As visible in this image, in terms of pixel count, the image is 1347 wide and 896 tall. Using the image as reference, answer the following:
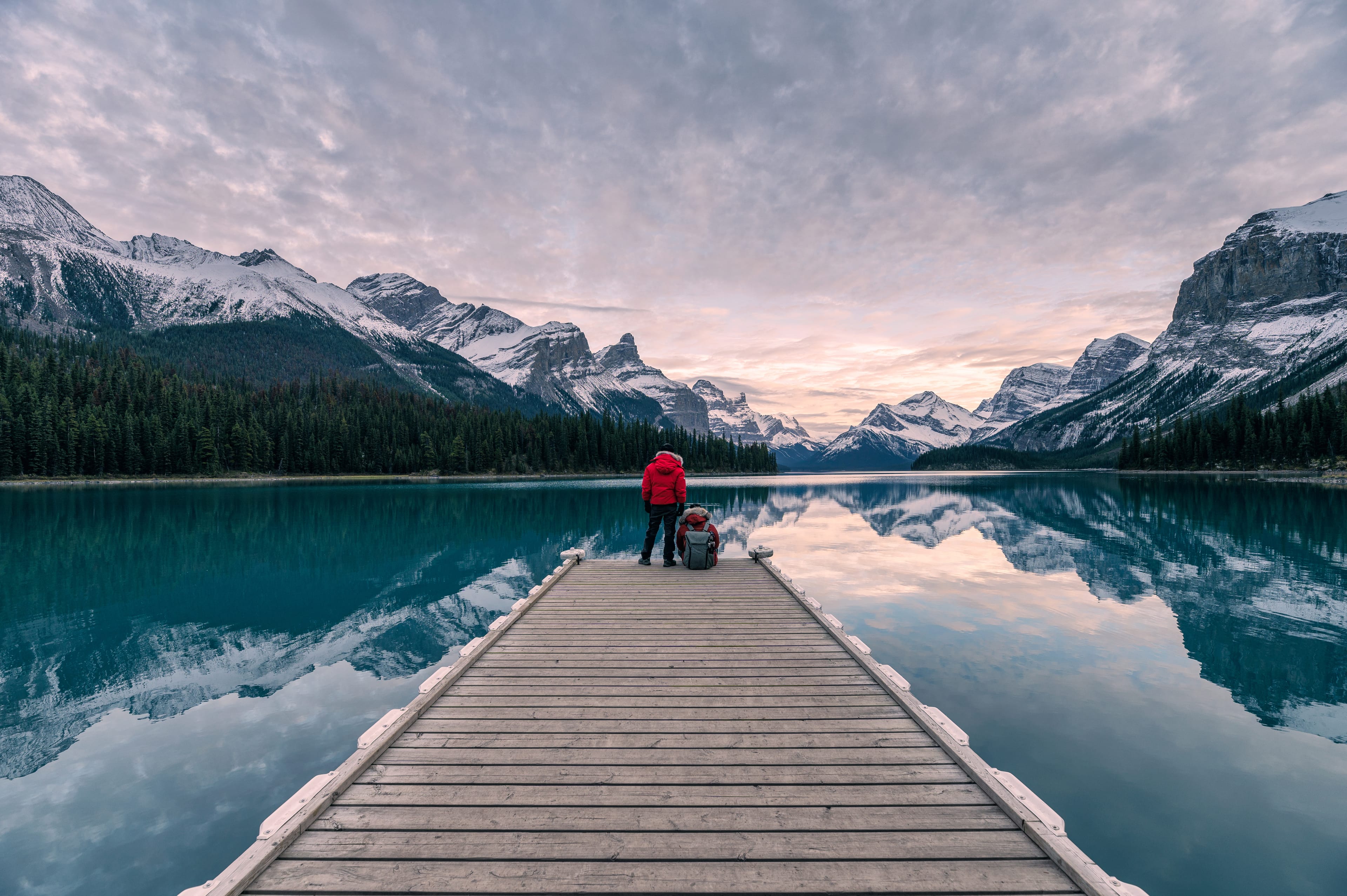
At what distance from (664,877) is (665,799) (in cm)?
98

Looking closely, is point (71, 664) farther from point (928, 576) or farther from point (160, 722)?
point (928, 576)

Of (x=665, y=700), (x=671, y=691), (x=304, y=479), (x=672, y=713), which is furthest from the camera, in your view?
(x=304, y=479)

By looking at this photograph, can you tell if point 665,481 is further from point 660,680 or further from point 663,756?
point 663,756

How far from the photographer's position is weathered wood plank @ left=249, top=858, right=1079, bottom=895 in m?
3.95

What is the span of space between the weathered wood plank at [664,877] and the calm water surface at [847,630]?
3.33 meters

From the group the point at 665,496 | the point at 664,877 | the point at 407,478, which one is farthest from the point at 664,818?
the point at 407,478

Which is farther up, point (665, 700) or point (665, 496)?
point (665, 496)

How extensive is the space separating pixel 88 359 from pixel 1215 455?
242 meters

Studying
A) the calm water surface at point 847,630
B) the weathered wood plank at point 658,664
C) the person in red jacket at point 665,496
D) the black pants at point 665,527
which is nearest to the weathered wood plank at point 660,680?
the weathered wood plank at point 658,664

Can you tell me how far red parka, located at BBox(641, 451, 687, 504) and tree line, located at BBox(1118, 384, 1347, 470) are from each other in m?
116

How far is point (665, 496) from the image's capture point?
Answer: 613 inches

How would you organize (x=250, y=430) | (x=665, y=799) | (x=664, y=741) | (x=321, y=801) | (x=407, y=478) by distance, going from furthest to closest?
(x=407, y=478), (x=250, y=430), (x=664, y=741), (x=665, y=799), (x=321, y=801)

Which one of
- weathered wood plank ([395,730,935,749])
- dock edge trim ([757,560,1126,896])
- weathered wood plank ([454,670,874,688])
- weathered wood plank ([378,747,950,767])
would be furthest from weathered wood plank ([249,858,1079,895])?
weathered wood plank ([454,670,874,688])

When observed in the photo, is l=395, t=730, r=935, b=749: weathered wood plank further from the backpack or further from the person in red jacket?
the backpack
